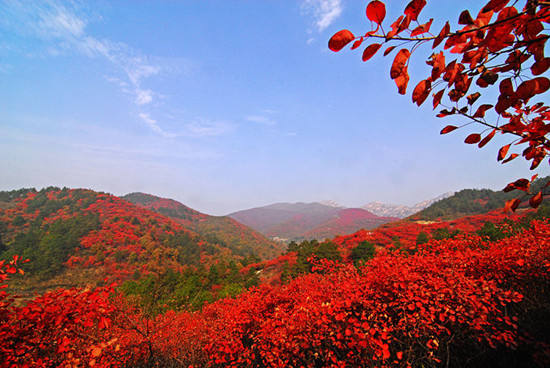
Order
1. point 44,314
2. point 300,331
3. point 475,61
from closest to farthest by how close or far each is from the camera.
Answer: point 475,61 < point 44,314 < point 300,331

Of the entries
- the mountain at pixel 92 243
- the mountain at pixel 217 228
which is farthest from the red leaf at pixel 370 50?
the mountain at pixel 217 228

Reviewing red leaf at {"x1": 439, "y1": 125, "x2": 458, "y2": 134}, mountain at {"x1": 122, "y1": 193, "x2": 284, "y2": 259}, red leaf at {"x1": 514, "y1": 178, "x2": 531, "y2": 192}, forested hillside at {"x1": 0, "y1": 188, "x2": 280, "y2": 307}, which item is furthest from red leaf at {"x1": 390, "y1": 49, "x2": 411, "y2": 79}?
mountain at {"x1": 122, "y1": 193, "x2": 284, "y2": 259}

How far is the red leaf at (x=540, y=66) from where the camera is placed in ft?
2.93

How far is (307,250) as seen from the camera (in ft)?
75.6

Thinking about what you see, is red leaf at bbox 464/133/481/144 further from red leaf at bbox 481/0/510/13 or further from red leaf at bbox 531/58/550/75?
red leaf at bbox 481/0/510/13

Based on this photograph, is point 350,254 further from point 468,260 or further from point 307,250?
point 468,260

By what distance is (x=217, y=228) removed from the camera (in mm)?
84625

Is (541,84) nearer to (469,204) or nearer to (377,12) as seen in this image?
(377,12)

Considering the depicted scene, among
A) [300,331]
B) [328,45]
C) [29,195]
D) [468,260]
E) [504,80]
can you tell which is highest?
[29,195]

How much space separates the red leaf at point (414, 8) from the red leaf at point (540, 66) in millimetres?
547

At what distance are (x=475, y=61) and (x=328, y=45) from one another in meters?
0.63

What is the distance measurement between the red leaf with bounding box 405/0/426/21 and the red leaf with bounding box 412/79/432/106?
27 cm

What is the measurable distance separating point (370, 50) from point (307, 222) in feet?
466

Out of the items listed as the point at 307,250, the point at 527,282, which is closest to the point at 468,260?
the point at 527,282
